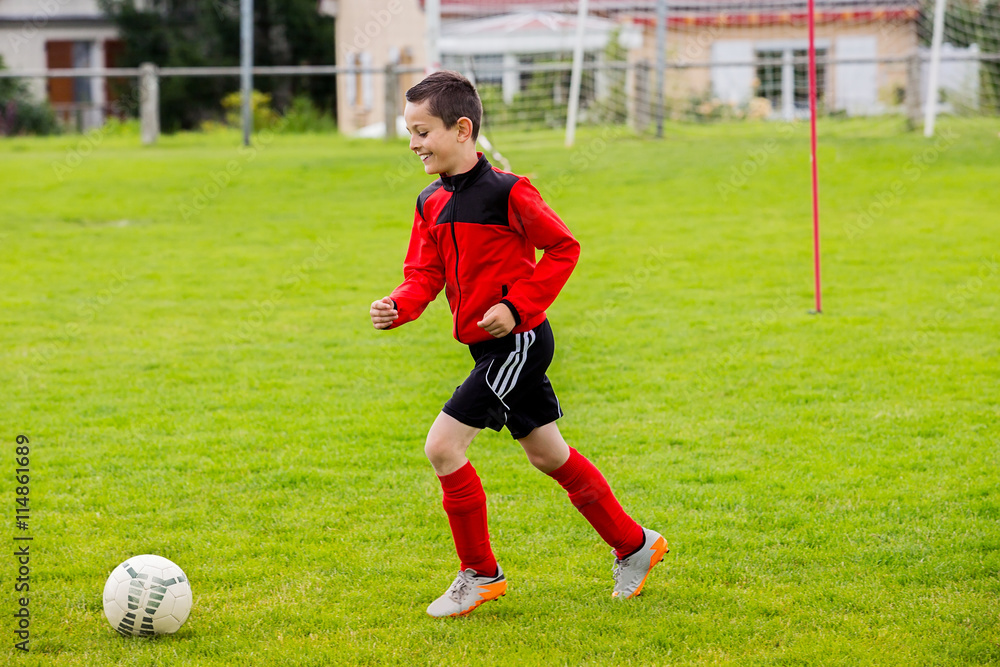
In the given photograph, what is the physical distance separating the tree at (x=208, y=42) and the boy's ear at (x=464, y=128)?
91.6 ft

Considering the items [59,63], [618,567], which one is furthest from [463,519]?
[59,63]

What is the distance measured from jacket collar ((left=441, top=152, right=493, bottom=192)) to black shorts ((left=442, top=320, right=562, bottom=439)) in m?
0.53

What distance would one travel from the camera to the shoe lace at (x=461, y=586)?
3.62m

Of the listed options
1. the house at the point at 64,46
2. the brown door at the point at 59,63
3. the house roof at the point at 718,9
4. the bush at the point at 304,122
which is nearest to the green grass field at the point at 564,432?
the house roof at the point at 718,9

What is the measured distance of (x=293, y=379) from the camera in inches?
273

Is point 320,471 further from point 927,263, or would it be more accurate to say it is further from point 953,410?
point 927,263

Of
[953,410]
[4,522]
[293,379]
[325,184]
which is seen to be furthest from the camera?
[325,184]

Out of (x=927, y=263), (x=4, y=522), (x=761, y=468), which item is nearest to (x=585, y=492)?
(x=761, y=468)

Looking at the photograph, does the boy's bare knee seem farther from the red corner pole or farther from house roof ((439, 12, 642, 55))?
house roof ((439, 12, 642, 55))

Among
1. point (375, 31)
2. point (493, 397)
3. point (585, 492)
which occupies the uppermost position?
point (375, 31)

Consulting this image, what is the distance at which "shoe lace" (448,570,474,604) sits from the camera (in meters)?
3.62

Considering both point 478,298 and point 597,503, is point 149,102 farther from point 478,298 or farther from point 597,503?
point 597,503

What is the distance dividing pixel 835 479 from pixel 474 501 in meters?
2.12

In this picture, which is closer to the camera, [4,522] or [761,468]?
[4,522]
